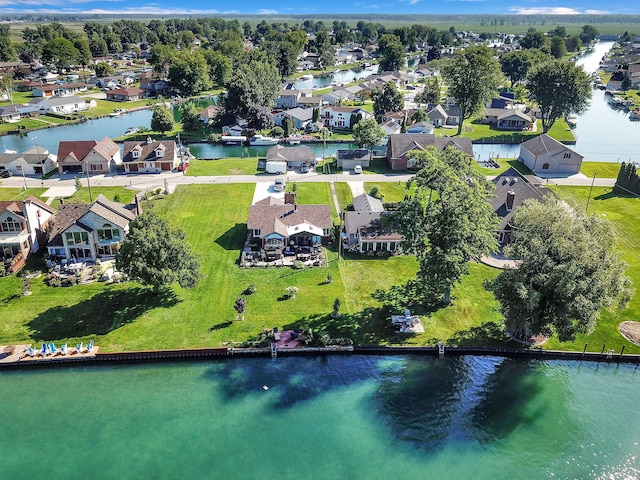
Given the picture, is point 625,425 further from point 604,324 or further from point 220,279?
point 220,279

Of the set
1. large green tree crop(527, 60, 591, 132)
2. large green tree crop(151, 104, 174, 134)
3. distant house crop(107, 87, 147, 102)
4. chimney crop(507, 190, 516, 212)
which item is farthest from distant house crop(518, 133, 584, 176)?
distant house crop(107, 87, 147, 102)

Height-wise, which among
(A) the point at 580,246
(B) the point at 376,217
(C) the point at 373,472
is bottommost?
(C) the point at 373,472

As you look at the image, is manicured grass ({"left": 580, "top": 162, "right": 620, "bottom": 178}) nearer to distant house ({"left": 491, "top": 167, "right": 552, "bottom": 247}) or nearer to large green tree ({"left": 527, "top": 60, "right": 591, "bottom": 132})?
large green tree ({"left": 527, "top": 60, "right": 591, "bottom": 132})

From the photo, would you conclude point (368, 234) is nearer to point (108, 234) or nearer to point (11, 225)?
point (108, 234)

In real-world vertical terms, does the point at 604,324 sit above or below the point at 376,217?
below

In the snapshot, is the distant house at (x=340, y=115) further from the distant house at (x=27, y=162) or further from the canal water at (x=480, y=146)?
the distant house at (x=27, y=162)

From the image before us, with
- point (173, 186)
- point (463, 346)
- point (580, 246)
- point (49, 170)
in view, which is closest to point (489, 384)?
point (463, 346)

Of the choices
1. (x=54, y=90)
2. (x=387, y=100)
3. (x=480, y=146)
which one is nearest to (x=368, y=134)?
(x=387, y=100)
